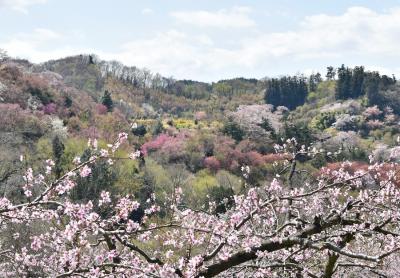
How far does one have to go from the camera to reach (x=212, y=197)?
3469cm

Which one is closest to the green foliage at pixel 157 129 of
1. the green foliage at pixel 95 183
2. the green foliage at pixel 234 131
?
the green foliage at pixel 234 131

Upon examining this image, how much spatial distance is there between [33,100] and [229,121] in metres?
22.8

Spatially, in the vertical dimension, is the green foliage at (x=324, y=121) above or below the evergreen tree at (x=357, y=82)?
below

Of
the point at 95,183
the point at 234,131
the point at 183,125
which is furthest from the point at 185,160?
the point at 183,125

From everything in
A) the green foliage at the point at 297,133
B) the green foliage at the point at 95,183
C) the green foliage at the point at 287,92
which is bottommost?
the green foliage at the point at 95,183

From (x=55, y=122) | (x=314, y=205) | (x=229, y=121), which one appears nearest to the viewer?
(x=314, y=205)

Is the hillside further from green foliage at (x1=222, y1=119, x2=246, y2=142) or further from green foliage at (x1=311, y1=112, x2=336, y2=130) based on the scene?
green foliage at (x1=311, y1=112, x2=336, y2=130)

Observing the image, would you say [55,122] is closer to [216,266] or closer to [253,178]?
[253,178]

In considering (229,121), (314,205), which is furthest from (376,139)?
(314,205)

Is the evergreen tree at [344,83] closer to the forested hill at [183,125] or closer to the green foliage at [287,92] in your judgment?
the forested hill at [183,125]

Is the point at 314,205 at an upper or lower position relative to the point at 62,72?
lower

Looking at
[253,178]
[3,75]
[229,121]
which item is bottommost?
[253,178]

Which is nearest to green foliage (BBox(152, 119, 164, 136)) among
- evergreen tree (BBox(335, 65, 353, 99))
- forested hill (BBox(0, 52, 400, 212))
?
forested hill (BBox(0, 52, 400, 212))

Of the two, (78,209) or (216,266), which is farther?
(216,266)
